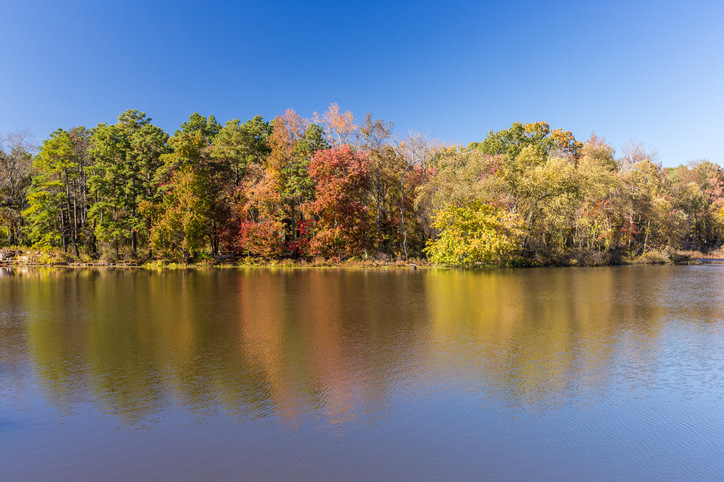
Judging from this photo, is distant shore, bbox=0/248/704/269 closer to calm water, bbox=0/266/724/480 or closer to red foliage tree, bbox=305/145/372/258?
red foliage tree, bbox=305/145/372/258

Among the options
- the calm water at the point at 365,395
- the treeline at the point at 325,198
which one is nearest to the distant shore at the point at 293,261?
the treeline at the point at 325,198

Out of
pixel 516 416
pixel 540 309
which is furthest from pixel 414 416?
pixel 540 309

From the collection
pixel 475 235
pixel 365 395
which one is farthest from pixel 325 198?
pixel 365 395

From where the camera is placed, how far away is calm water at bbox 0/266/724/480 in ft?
15.6

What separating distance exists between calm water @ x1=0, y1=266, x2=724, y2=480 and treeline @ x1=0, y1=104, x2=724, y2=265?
2363 centimetres

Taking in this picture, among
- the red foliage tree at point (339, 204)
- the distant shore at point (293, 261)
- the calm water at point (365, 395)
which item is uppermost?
the red foliage tree at point (339, 204)

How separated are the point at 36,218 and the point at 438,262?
37286 millimetres

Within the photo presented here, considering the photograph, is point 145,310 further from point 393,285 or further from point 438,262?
point 438,262

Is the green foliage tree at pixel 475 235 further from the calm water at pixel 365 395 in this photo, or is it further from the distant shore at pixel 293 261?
the calm water at pixel 365 395

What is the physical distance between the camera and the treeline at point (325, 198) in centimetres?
3669

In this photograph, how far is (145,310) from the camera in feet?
48.9

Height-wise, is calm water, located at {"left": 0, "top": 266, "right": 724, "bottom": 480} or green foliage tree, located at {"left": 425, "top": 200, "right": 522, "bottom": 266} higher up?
green foliage tree, located at {"left": 425, "top": 200, "right": 522, "bottom": 266}

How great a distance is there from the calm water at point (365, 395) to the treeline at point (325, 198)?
23.6 metres

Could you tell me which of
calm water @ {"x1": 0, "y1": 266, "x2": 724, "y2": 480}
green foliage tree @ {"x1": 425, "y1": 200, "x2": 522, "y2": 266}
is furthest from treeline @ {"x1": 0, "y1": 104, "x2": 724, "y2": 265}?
calm water @ {"x1": 0, "y1": 266, "x2": 724, "y2": 480}
